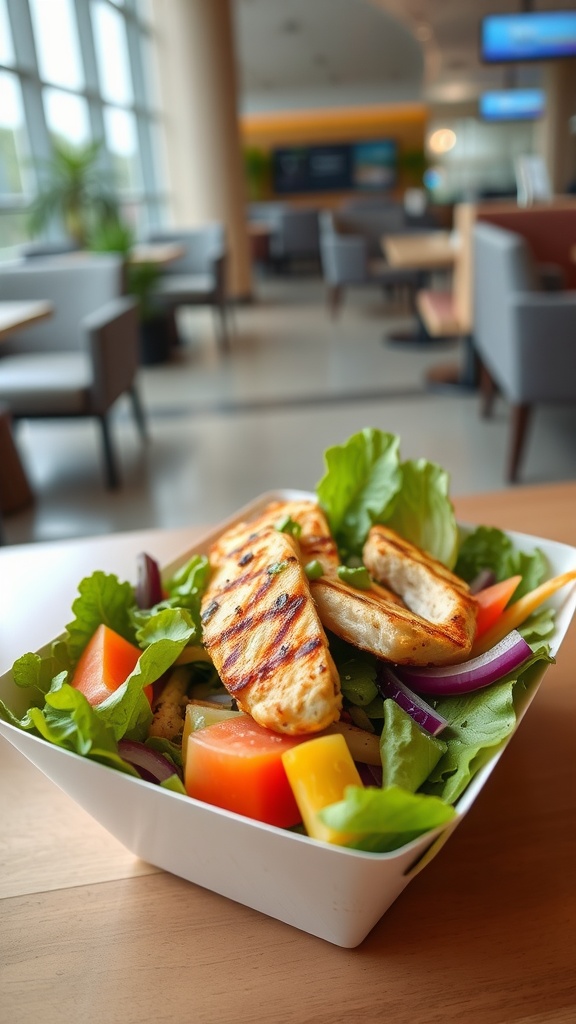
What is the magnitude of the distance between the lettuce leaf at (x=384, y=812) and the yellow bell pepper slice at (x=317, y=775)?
25 millimetres

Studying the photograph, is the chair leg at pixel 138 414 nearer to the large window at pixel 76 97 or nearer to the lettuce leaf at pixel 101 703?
the large window at pixel 76 97

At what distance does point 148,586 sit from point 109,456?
2865 mm

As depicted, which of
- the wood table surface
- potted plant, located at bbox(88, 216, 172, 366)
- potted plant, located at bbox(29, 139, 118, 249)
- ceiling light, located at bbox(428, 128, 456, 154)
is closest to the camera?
the wood table surface

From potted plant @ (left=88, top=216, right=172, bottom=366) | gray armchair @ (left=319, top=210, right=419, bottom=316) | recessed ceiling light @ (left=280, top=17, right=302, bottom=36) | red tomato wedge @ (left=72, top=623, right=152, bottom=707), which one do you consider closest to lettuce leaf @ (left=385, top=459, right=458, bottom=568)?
Result: red tomato wedge @ (left=72, top=623, right=152, bottom=707)

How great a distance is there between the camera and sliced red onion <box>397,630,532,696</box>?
0.56 meters

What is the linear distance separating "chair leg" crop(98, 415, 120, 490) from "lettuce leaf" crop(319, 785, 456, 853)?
3169 millimetres

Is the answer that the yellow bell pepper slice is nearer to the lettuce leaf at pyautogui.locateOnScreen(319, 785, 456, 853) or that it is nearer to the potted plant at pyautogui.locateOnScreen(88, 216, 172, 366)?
the lettuce leaf at pyautogui.locateOnScreen(319, 785, 456, 853)

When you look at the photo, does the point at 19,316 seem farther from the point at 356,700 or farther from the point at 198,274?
the point at 198,274

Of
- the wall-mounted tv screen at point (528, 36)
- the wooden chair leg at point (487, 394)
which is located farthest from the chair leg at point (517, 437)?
the wall-mounted tv screen at point (528, 36)

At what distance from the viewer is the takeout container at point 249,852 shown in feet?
1.38

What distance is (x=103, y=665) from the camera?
600 mm

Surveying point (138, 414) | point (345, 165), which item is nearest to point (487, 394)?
point (138, 414)

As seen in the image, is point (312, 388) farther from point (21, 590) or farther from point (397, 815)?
point (397, 815)

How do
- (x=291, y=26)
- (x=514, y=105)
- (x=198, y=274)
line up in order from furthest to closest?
(x=514, y=105)
(x=291, y=26)
(x=198, y=274)
